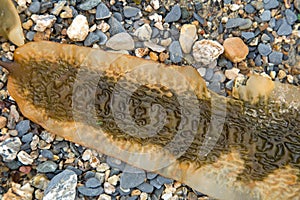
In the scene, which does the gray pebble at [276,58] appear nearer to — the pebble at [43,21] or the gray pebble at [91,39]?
the gray pebble at [91,39]

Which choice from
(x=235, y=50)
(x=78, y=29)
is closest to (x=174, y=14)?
(x=235, y=50)

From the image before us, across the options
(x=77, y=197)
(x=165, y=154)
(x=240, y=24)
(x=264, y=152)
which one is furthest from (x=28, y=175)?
(x=240, y=24)

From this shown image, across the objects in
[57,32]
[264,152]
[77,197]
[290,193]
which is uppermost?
[57,32]

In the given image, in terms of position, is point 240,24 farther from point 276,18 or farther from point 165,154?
point 165,154

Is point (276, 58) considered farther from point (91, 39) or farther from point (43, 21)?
point (43, 21)

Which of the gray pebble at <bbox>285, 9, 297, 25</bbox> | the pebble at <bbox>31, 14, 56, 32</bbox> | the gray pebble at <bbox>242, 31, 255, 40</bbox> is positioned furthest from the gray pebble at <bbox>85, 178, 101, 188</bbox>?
the gray pebble at <bbox>285, 9, 297, 25</bbox>

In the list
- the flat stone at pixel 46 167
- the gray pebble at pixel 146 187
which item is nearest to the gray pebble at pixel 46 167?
the flat stone at pixel 46 167
